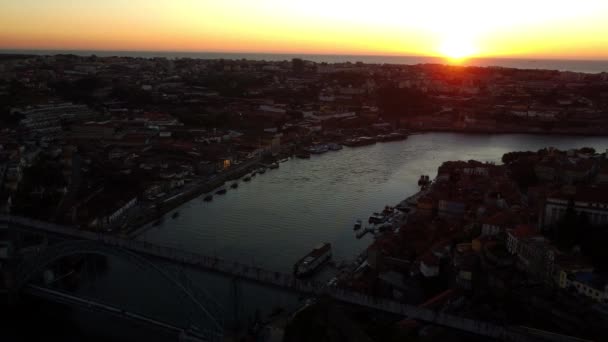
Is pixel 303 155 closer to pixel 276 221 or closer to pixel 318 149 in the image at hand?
pixel 318 149

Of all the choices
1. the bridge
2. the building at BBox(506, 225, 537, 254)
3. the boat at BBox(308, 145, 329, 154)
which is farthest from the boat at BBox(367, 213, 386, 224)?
the boat at BBox(308, 145, 329, 154)

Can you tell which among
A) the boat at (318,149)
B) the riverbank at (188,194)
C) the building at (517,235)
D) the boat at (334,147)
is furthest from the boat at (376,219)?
the boat at (334,147)

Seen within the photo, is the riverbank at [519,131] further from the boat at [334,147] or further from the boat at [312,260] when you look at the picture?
the boat at [312,260]

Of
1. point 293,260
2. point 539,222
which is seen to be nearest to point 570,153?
point 539,222

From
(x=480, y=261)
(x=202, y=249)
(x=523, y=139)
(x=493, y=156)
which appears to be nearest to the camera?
(x=480, y=261)

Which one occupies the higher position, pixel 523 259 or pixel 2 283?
pixel 523 259

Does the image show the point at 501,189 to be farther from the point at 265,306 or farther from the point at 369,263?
the point at 265,306
